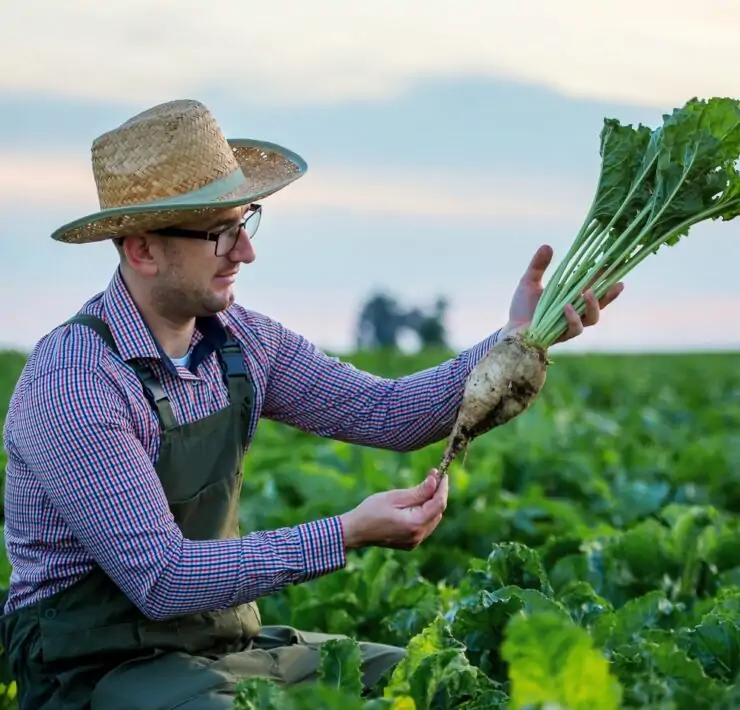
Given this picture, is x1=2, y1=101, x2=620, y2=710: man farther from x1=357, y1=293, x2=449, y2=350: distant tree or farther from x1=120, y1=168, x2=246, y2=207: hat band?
x1=357, y1=293, x2=449, y2=350: distant tree

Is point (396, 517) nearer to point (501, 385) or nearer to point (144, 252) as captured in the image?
point (501, 385)

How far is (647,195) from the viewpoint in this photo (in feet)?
12.6

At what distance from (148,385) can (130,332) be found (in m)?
0.14

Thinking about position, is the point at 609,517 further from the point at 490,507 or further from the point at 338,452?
the point at 338,452

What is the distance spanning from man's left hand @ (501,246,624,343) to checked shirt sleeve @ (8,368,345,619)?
0.89 m

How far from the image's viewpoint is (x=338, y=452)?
330 inches

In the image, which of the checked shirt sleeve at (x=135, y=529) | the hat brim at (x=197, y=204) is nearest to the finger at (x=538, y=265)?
the hat brim at (x=197, y=204)

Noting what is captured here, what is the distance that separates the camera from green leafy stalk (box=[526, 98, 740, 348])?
3.69 m

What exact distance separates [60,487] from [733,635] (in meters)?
1.54

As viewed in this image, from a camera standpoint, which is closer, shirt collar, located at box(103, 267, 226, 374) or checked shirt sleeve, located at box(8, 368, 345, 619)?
checked shirt sleeve, located at box(8, 368, 345, 619)

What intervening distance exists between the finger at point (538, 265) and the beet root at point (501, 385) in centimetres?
16

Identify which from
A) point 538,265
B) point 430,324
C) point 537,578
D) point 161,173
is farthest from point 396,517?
point 430,324

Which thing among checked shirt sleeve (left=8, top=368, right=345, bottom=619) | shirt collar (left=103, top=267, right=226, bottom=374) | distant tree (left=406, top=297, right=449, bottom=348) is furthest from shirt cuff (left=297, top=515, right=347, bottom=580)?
distant tree (left=406, top=297, right=449, bottom=348)

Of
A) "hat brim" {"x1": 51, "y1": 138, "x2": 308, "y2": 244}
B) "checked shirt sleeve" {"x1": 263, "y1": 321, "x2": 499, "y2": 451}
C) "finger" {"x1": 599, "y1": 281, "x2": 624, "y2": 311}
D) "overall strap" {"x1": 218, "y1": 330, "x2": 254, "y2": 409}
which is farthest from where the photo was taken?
"checked shirt sleeve" {"x1": 263, "y1": 321, "x2": 499, "y2": 451}
